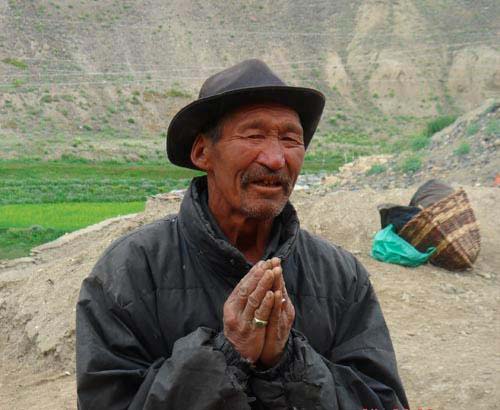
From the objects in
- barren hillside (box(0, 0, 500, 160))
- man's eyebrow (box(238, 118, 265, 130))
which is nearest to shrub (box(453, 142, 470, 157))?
man's eyebrow (box(238, 118, 265, 130))

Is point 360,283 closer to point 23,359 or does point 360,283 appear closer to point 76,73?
point 23,359

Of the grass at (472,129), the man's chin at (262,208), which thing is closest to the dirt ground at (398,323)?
the man's chin at (262,208)

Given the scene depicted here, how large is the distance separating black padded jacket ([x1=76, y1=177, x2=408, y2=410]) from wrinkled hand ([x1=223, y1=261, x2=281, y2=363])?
0.03 meters

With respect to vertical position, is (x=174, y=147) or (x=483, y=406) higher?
(x=174, y=147)

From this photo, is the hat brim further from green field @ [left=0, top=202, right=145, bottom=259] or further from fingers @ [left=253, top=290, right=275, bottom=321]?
green field @ [left=0, top=202, right=145, bottom=259]

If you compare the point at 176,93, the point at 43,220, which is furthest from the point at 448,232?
the point at 176,93

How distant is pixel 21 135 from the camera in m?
34.6

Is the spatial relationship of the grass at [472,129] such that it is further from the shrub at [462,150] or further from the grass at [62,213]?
the grass at [62,213]

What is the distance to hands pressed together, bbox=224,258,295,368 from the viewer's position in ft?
5.40

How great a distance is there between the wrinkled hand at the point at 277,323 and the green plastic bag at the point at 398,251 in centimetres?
609

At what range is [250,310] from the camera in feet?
5.44

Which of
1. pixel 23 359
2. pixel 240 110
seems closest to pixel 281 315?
pixel 240 110

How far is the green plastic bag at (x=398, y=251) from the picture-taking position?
765 centimetres

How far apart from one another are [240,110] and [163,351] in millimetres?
648
